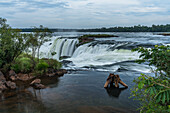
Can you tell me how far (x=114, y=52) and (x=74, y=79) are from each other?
425 inches

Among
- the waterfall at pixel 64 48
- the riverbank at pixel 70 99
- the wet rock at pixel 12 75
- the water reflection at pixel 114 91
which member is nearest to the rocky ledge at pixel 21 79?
the wet rock at pixel 12 75

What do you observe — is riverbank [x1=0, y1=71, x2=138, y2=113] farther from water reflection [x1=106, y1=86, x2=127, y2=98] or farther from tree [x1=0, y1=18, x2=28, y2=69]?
tree [x1=0, y1=18, x2=28, y2=69]

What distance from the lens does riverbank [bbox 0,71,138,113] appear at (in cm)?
799

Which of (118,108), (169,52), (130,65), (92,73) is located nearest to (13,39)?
(92,73)

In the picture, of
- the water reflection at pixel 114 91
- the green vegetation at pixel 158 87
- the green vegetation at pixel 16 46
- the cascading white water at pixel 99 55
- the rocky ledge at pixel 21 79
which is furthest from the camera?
the cascading white water at pixel 99 55

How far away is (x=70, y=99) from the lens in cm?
936

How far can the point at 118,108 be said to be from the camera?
320 inches

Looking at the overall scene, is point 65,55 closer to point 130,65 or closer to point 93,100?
point 130,65

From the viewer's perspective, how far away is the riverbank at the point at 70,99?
26.2ft

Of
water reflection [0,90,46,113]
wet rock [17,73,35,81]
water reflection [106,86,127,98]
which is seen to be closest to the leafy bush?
wet rock [17,73,35,81]

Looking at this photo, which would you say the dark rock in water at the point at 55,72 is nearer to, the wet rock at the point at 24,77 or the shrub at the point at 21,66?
the wet rock at the point at 24,77

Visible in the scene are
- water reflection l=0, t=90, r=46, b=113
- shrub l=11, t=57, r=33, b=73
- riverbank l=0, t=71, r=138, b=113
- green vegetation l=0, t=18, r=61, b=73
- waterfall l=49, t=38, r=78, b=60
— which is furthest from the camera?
waterfall l=49, t=38, r=78, b=60

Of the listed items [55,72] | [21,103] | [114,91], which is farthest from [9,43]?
[114,91]

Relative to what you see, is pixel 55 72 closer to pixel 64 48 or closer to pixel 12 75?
pixel 12 75
